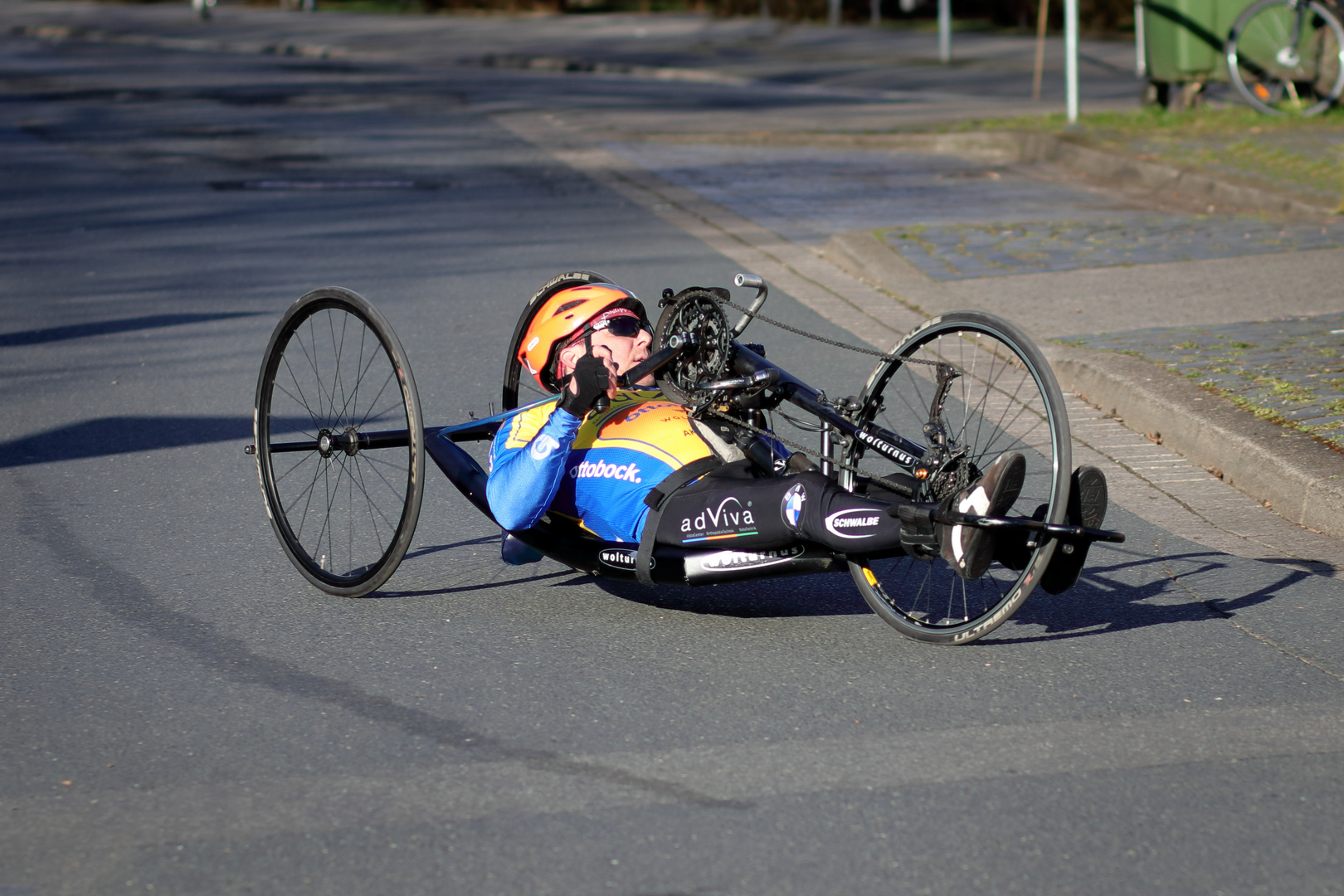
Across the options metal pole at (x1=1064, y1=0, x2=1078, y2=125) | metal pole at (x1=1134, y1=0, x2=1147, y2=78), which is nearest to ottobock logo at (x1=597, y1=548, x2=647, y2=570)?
metal pole at (x1=1064, y1=0, x2=1078, y2=125)

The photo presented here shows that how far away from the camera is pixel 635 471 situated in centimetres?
428

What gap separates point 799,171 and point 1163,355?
21.9 ft

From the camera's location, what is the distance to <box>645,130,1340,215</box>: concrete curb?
10.1 m

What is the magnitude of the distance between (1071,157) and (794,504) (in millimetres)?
9555

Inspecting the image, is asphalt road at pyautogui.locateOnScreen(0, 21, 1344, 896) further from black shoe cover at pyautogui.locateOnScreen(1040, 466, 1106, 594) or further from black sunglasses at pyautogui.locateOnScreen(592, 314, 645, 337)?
black sunglasses at pyautogui.locateOnScreen(592, 314, 645, 337)

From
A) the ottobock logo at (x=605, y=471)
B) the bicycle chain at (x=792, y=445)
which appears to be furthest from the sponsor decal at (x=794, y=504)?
the ottobock logo at (x=605, y=471)

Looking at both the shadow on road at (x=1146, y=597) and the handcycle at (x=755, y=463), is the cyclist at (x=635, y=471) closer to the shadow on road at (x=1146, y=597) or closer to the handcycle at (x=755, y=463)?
the handcycle at (x=755, y=463)

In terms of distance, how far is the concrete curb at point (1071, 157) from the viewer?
33.1ft

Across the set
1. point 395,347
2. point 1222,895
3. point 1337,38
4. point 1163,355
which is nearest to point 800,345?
point 1163,355

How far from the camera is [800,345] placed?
7555mm

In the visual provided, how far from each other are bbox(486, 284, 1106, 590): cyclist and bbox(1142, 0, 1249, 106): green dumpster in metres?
10.9

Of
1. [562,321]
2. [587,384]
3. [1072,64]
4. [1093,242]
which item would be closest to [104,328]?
[562,321]

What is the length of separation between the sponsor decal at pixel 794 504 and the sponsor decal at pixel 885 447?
22cm

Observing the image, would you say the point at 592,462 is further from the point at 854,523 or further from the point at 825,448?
the point at 854,523
